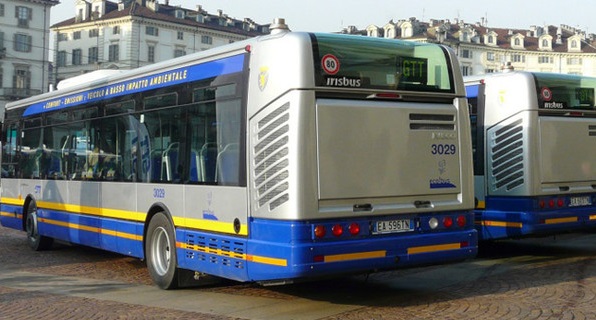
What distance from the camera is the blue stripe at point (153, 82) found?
360 inches

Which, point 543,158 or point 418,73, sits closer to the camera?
point 418,73

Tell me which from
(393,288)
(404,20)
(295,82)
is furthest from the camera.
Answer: (404,20)

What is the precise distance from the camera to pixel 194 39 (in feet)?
330

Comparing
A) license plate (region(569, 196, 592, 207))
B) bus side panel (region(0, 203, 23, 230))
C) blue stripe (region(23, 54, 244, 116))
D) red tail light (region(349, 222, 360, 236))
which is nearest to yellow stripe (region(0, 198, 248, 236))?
bus side panel (region(0, 203, 23, 230))

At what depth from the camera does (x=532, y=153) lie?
12.4m

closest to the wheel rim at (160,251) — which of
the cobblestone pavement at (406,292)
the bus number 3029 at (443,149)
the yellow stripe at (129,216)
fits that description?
the yellow stripe at (129,216)

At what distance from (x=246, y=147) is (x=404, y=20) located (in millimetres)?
116396

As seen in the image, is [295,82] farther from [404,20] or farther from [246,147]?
[404,20]

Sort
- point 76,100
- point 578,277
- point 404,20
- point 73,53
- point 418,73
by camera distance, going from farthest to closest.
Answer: point 404,20
point 73,53
point 76,100
point 578,277
point 418,73

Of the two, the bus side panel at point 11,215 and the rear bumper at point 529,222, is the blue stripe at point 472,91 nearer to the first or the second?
the rear bumper at point 529,222

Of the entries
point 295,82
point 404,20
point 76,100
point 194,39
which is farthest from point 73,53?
point 295,82

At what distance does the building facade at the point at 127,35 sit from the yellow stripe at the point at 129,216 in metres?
78.8

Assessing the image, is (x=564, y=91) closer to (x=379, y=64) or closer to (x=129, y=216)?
(x=379, y=64)

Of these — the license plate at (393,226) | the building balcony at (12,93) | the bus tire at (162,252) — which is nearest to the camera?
the license plate at (393,226)
